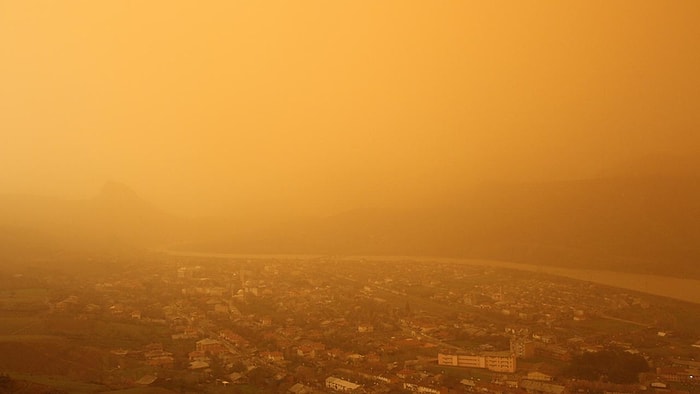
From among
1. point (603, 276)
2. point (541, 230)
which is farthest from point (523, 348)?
point (541, 230)

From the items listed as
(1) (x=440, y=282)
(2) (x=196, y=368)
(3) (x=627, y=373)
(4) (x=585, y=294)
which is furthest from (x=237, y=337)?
(4) (x=585, y=294)

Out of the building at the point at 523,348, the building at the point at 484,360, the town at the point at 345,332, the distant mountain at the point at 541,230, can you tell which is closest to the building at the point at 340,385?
the town at the point at 345,332

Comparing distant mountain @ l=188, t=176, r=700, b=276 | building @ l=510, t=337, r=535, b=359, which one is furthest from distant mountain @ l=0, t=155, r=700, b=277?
building @ l=510, t=337, r=535, b=359

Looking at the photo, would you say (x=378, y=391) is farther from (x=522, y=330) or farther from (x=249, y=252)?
(x=249, y=252)

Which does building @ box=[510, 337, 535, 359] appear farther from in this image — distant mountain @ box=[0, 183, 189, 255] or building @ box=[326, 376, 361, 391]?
distant mountain @ box=[0, 183, 189, 255]

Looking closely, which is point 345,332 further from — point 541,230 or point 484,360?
point 541,230

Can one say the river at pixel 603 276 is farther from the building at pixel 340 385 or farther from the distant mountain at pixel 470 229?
the building at pixel 340 385
